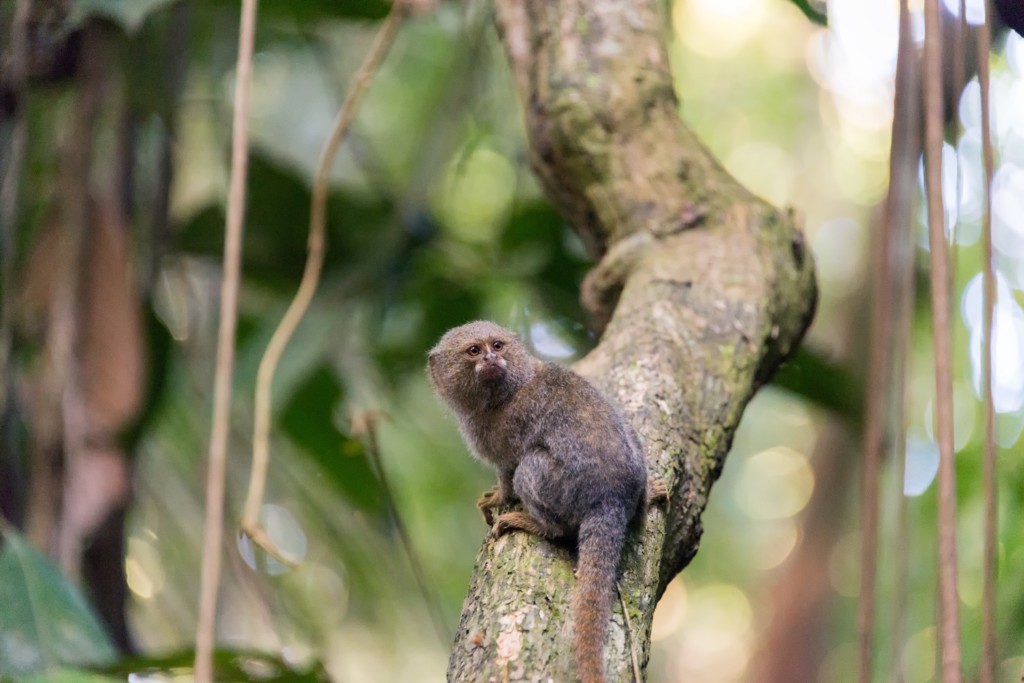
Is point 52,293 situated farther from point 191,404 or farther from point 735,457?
point 735,457

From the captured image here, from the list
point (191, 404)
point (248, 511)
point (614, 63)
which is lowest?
point (191, 404)

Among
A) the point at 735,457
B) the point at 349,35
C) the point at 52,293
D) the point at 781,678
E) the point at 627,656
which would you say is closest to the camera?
the point at 627,656

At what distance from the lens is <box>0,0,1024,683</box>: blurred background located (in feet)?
11.6

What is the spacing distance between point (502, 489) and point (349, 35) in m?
4.67

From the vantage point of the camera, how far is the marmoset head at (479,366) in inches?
117

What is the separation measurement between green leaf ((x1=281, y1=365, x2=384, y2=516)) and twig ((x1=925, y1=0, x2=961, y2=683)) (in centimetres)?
302

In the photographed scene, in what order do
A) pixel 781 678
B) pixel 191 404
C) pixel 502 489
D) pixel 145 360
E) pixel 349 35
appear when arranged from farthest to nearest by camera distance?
pixel 781 678, pixel 349 35, pixel 191 404, pixel 145 360, pixel 502 489

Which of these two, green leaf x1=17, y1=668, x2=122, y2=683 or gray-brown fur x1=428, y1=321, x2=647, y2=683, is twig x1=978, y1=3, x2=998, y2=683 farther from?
green leaf x1=17, y1=668, x2=122, y2=683

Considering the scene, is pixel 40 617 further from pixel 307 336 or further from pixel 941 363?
pixel 941 363

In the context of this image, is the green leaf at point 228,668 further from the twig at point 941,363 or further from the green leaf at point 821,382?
the green leaf at point 821,382

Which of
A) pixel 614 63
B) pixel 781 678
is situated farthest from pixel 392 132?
pixel 781 678

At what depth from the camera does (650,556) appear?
219 cm

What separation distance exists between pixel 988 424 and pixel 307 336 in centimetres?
287

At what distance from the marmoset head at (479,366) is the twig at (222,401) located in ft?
3.67
